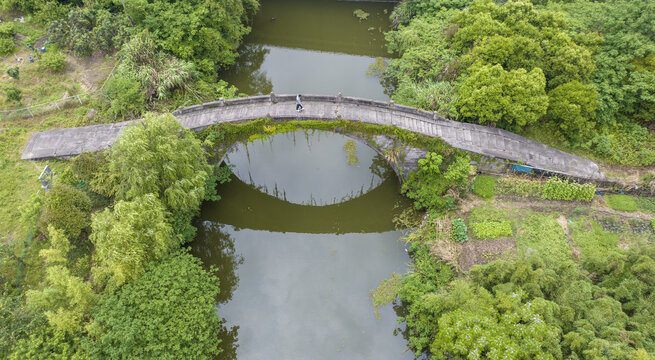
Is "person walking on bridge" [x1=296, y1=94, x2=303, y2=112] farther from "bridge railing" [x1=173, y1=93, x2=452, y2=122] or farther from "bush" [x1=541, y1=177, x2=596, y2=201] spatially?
"bush" [x1=541, y1=177, x2=596, y2=201]

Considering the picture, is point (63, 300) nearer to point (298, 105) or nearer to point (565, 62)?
point (298, 105)

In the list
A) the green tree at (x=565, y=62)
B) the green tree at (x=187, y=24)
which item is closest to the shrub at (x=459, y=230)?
the green tree at (x=565, y=62)

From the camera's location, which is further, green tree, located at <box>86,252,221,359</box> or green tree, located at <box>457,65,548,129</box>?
green tree, located at <box>457,65,548,129</box>

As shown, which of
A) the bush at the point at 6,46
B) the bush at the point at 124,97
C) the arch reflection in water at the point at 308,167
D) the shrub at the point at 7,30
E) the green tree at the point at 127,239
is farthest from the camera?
the shrub at the point at 7,30

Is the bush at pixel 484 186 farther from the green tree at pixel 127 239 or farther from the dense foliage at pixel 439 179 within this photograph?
the green tree at pixel 127 239

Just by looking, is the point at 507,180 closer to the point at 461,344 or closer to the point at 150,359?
the point at 461,344

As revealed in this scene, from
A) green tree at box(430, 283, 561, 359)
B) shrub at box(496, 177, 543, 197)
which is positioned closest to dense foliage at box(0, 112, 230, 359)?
green tree at box(430, 283, 561, 359)
